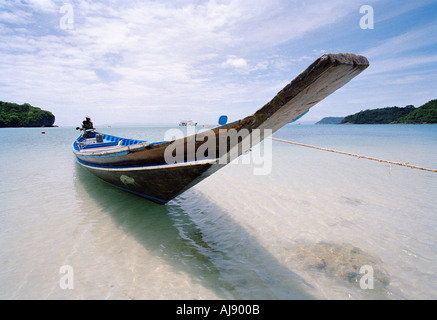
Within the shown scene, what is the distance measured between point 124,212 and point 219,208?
2.35 meters

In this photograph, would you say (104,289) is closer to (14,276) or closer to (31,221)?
(14,276)

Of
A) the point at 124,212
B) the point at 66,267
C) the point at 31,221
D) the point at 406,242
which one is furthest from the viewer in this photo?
the point at 124,212

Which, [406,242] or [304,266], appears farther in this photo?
[406,242]

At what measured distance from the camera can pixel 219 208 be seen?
543 cm

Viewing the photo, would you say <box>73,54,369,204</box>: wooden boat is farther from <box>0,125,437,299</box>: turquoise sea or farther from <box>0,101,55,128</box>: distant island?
<box>0,101,55,128</box>: distant island

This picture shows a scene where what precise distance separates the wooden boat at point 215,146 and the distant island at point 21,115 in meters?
112

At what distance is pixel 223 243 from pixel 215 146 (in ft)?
6.06

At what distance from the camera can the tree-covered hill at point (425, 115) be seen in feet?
249

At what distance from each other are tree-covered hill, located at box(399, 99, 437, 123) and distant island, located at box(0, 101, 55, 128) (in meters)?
156

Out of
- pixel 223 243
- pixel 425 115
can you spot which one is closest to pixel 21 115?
pixel 223 243

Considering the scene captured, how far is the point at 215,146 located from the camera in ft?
10.4
